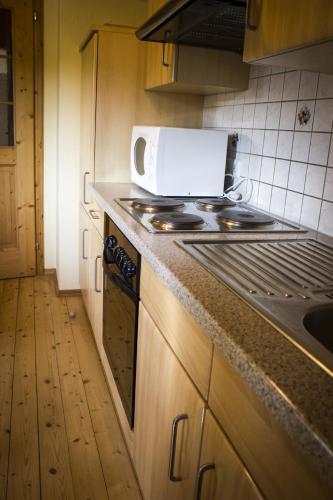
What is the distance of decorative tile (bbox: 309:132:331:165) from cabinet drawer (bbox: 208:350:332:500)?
→ 94 cm

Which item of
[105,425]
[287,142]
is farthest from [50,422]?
[287,142]

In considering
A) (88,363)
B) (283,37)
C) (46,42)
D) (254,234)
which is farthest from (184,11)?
(46,42)

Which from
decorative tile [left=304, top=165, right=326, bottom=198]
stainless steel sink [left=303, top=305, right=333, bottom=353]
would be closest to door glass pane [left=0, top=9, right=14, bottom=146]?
decorative tile [left=304, top=165, right=326, bottom=198]

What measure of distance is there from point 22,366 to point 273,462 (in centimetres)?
188

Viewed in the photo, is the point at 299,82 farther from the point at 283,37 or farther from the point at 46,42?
the point at 46,42

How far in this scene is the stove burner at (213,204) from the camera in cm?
190

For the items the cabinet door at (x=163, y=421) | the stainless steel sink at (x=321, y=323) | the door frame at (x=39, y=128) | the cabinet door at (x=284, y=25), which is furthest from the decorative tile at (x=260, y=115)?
the door frame at (x=39, y=128)

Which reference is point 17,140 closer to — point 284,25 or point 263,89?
point 263,89

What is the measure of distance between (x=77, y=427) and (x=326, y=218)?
127 centimetres

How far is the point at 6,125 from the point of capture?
3.21 m

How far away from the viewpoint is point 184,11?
150cm

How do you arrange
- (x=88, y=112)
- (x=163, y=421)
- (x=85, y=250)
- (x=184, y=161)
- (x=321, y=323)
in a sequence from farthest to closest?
(x=85, y=250) < (x=88, y=112) < (x=184, y=161) < (x=163, y=421) < (x=321, y=323)

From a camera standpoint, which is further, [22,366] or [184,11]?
[22,366]

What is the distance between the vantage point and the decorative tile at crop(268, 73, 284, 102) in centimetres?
174
